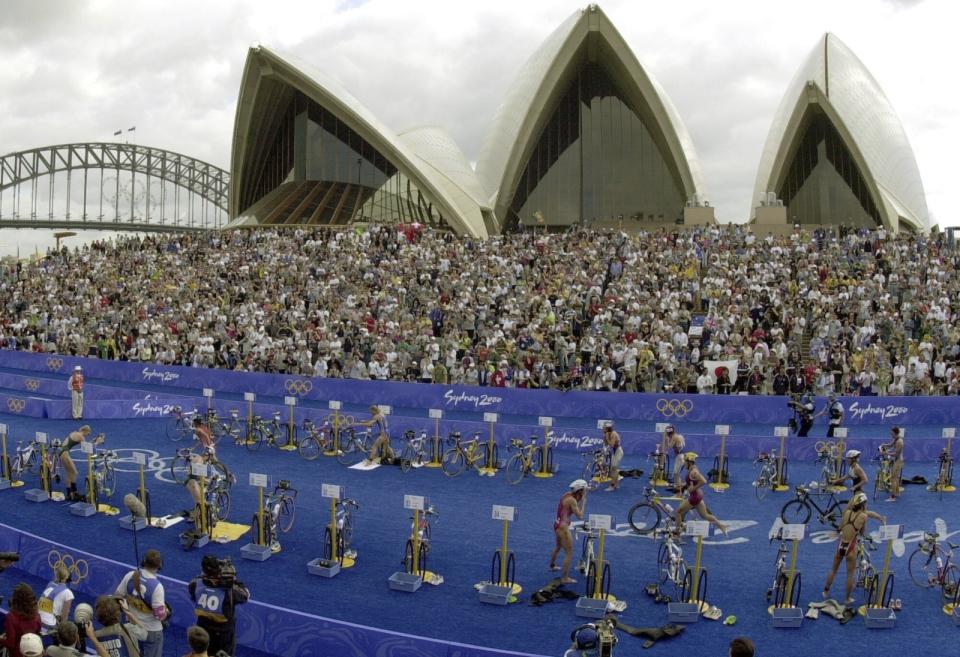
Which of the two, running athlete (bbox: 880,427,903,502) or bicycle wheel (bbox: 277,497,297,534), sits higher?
running athlete (bbox: 880,427,903,502)

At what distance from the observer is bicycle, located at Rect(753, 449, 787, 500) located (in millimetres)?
17297

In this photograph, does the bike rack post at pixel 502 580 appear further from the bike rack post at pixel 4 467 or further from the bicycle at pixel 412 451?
the bike rack post at pixel 4 467

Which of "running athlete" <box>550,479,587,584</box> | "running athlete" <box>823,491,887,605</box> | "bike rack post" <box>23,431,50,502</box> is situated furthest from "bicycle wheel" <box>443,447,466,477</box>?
"running athlete" <box>823,491,887,605</box>

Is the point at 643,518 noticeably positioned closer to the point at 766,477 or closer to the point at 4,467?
the point at 766,477

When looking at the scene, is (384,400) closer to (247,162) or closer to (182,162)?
(247,162)

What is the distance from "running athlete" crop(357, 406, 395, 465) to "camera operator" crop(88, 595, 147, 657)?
33.2 ft

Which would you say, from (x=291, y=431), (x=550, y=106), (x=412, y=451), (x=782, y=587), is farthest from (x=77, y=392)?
(x=550, y=106)

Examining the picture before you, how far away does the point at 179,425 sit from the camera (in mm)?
22406

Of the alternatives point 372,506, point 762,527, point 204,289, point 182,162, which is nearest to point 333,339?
point 204,289

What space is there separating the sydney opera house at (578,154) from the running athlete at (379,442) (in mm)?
29955

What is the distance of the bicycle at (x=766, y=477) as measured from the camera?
56.7 feet

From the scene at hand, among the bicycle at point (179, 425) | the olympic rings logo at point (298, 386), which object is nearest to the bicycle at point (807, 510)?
the bicycle at point (179, 425)

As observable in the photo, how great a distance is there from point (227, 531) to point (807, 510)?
10338mm

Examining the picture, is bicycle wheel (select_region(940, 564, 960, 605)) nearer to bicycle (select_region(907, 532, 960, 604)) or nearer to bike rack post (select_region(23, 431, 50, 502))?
bicycle (select_region(907, 532, 960, 604))
